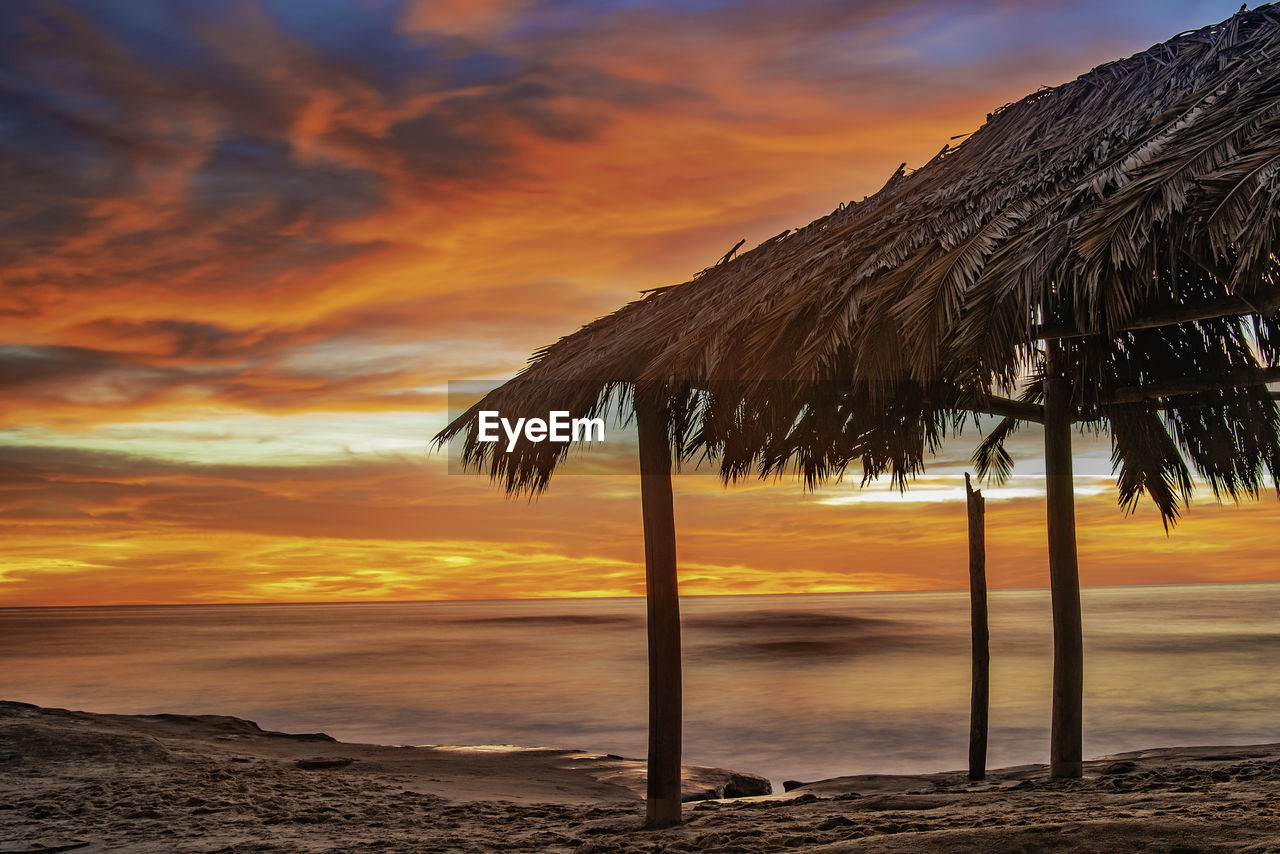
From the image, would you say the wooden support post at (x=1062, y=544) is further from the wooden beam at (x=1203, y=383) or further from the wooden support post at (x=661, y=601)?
the wooden support post at (x=661, y=601)

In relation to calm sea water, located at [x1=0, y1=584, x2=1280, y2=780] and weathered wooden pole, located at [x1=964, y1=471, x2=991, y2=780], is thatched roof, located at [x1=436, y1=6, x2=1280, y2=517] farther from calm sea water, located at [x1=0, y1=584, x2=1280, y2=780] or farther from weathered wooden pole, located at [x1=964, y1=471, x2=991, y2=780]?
calm sea water, located at [x1=0, y1=584, x2=1280, y2=780]

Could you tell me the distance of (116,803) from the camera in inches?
241

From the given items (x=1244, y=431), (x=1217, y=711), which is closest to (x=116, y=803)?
(x=1244, y=431)

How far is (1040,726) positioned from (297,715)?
1155 centimetres

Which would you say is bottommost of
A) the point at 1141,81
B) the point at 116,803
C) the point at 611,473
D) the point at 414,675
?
the point at 414,675

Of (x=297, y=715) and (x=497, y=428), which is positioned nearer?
(x=497, y=428)

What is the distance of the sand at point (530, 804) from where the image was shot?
360cm

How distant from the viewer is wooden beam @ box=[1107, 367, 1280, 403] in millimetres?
4523

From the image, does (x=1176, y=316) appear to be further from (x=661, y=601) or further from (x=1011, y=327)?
(x=661, y=601)

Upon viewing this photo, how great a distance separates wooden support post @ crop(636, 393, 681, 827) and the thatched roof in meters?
0.26

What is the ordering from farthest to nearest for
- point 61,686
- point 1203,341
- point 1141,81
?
1. point 61,686
2. point 1203,341
3. point 1141,81

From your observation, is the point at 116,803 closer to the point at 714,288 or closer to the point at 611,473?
the point at 611,473

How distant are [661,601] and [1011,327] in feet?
7.90

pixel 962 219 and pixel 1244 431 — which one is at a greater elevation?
pixel 962 219
